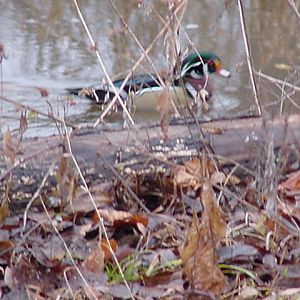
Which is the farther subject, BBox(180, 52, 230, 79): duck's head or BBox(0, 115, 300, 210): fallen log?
BBox(180, 52, 230, 79): duck's head

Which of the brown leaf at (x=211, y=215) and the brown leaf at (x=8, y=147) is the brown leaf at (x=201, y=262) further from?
the brown leaf at (x=8, y=147)

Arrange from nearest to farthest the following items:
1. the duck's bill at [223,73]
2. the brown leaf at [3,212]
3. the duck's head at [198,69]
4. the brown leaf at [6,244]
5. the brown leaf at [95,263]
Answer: the brown leaf at [95,263] → the brown leaf at [6,244] → the brown leaf at [3,212] → the duck's head at [198,69] → the duck's bill at [223,73]

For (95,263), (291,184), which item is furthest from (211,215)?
(291,184)

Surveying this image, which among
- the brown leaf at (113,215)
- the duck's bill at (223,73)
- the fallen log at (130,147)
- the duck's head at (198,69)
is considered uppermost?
the fallen log at (130,147)

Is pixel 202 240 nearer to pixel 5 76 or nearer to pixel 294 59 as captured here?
pixel 5 76

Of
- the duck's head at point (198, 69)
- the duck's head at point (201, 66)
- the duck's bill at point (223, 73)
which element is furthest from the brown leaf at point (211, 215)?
the duck's bill at point (223, 73)

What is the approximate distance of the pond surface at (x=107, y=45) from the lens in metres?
7.64

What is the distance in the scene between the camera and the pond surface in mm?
7645

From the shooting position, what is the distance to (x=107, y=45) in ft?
28.9

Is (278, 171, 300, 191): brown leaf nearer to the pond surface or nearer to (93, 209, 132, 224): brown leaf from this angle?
(93, 209, 132, 224): brown leaf

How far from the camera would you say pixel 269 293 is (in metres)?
3.59

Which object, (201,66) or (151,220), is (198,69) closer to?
(201,66)

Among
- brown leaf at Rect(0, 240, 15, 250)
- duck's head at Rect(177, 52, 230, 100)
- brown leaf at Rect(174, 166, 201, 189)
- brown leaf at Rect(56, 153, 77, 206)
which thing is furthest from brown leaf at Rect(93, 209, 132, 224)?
duck's head at Rect(177, 52, 230, 100)

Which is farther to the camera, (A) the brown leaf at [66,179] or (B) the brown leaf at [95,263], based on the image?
(A) the brown leaf at [66,179]
